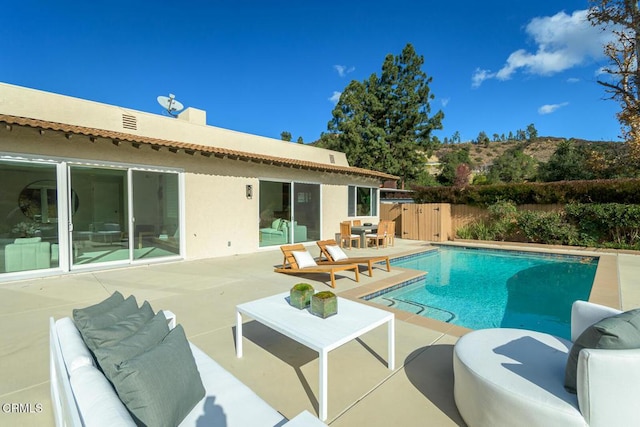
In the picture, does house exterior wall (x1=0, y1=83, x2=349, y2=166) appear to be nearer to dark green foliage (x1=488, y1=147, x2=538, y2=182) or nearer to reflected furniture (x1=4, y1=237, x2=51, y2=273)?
reflected furniture (x1=4, y1=237, x2=51, y2=273)

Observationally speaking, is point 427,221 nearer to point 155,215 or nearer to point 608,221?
point 608,221

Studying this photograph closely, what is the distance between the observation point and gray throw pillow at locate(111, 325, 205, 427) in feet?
4.78

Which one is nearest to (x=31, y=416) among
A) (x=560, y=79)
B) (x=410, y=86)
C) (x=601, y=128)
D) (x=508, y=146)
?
(x=560, y=79)

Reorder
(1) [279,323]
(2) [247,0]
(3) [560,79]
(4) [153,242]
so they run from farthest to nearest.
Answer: (3) [560,79] → (2) [247,0] → (4) [153,242] → (1) [279,323]

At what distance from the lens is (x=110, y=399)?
51.1 inches

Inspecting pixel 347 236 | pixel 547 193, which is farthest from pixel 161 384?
pixel 547 193

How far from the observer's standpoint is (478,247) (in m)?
11.8

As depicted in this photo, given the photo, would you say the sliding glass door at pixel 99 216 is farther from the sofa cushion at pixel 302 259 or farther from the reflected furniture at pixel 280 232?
the sofa cushion at pixel 302 259

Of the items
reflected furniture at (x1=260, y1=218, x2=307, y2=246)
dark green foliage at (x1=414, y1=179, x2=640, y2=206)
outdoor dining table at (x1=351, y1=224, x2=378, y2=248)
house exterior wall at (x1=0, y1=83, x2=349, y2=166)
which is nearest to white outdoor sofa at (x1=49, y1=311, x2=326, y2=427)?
house exterior wall at (x1=0, y1=83, x2=349, y2=166)

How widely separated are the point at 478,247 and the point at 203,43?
1358 centimetres

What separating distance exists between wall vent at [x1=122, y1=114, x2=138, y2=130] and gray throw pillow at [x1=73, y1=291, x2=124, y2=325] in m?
7.70

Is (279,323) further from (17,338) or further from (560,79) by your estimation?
(560,79)

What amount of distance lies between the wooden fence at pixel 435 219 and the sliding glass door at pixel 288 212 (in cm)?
489

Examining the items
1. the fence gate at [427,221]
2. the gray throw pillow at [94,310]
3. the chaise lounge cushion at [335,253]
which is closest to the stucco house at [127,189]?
the chaise lounge cushion at [335,253]
